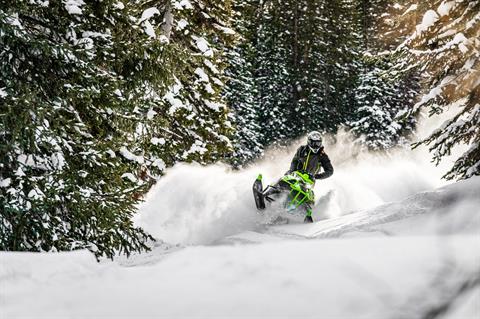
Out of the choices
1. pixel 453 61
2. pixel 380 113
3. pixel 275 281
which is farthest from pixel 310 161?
pixel 380 113

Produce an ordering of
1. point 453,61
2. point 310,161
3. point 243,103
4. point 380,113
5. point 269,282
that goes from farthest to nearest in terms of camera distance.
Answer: point 243,103 → point 380,113 → point 310,161 → point 453,61 → point 269,282

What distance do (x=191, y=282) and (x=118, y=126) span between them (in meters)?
5.40

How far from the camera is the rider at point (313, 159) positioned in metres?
10.9

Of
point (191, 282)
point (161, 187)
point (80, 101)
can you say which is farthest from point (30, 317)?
point (161, 187)

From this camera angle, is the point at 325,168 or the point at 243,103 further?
the point at 243,103

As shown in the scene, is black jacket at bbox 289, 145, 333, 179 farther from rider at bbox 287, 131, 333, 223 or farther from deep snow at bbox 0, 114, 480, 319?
deep snow at bbox 0, 114, 480, 319

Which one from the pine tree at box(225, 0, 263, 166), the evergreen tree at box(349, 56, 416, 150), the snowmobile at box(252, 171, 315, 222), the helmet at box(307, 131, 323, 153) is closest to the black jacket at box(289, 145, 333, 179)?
the helmet at box(307, 131, 323, 153)

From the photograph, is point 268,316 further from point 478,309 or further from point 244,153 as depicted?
point 244,153

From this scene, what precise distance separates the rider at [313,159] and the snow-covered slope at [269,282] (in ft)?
25.5

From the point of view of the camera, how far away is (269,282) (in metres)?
2.28

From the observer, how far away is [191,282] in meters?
2.36

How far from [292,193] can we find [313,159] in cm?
129

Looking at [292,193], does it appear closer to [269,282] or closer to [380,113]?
[269,282]

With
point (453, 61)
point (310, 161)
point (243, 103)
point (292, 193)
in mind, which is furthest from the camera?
point (243, 103)
